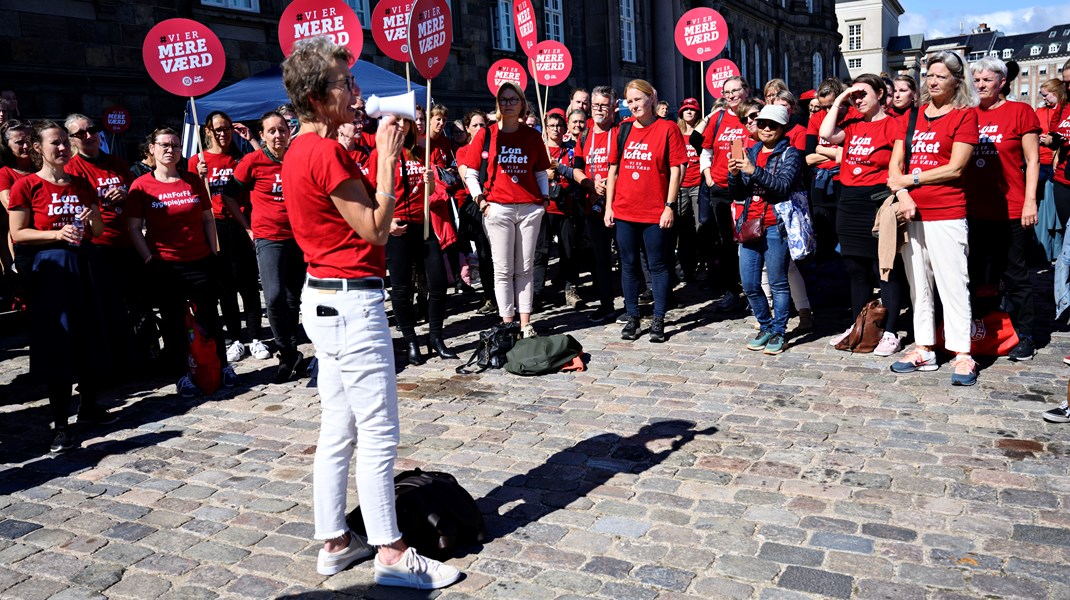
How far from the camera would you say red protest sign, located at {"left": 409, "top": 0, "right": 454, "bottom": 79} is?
23.2ft

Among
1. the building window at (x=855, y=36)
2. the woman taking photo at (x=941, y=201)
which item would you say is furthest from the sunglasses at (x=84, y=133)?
the building window at (x=855, y=36)

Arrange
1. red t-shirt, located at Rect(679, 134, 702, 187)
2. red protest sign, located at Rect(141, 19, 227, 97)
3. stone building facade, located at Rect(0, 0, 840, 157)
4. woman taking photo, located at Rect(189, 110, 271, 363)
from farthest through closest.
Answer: stone building facade, located at Rect(0, 0, 840, 157) < red t-shirt, located at Rect(679, 134, 702, 187) < red protest sign, located at Rect(141, 19, 227, 97) < woman taking photo, located at Rect(189, 110, 271, 363)

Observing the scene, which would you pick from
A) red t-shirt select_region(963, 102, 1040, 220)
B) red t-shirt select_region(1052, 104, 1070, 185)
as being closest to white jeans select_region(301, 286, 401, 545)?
red t-shirt select_region(963, 102, 1040, 220)

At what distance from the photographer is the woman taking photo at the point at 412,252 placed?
703 centimetres

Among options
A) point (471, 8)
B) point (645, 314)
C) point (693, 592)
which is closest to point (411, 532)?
point (693, 592)

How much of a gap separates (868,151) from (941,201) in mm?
840

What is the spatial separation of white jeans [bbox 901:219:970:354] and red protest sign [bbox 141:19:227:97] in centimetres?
629

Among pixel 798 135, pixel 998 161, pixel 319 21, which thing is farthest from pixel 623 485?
pixel 319 21

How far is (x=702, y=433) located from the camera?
17.0ft

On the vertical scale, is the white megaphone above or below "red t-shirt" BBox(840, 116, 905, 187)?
above

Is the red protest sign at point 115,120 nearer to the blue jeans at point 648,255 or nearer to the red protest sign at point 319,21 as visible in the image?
the red protest sign at point 319,21

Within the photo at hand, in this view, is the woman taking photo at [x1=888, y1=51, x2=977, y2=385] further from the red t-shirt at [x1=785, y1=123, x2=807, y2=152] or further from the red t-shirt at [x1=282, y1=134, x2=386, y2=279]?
the red t-shirt at [x1=282, y1=134, x2=386, y2=279]

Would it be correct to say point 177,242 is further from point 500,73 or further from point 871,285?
point 500,73

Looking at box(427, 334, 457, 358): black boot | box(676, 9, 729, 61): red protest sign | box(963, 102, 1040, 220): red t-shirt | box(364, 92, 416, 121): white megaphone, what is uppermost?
box(676, 9, 729, 61): red protest sign
